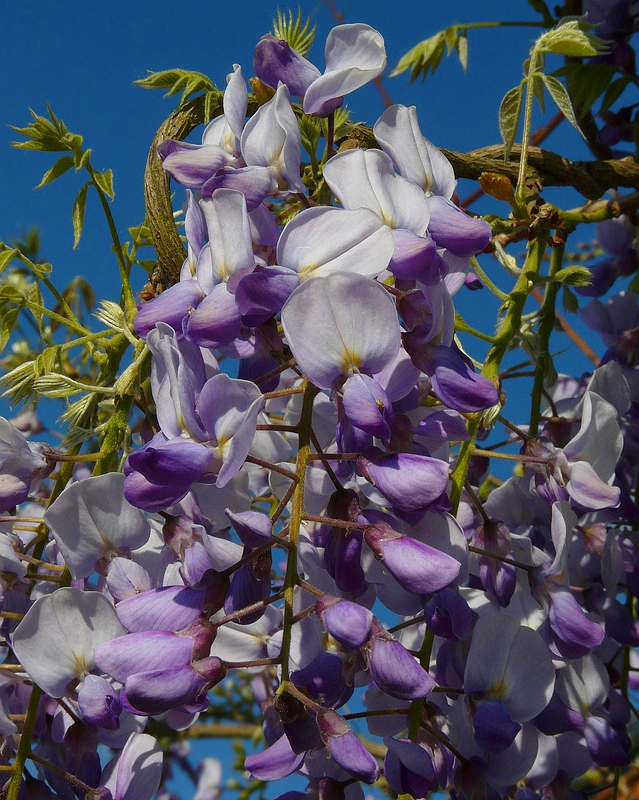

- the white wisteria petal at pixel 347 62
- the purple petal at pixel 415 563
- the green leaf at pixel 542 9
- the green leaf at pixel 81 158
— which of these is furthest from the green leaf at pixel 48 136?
the green leaf at pixel 542 9

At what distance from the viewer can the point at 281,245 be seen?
0.77 meters

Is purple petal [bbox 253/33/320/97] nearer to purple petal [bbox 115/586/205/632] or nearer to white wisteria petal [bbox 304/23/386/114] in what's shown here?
white wisteria petal [bbox 304/23/386/114]

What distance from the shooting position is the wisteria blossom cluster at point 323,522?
71cm

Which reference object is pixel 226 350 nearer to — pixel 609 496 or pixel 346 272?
pixel 346 272

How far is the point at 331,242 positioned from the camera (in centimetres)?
76

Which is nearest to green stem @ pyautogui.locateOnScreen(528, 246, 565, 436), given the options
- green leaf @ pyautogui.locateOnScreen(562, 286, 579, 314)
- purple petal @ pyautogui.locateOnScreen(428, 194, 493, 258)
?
green leaf @ pyautogui.locateOnScreen(562, 286, 579, 314)

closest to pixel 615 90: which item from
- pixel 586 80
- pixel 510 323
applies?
pixel 586 80

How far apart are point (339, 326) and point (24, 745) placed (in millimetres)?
533

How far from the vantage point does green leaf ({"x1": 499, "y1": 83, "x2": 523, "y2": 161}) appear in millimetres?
1066

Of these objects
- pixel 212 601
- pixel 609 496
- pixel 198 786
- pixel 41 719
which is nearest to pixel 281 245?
pixel 212 601

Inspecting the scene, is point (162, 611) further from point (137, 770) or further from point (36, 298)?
point (36, 298)

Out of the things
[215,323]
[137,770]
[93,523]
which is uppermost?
[215,323]

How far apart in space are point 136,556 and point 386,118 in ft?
1.65

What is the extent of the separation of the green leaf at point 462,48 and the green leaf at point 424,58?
0.10ft
